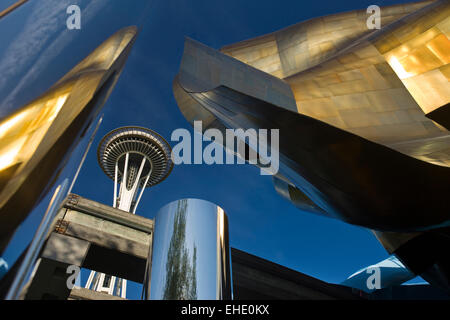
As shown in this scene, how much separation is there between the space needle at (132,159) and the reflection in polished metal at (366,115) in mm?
30033

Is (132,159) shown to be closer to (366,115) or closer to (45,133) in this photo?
(366,115)

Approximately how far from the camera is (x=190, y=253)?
1737mm

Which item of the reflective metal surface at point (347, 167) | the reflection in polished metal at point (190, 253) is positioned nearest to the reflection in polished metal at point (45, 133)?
the reflection in polished metal at point (190, 253)

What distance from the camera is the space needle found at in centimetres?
3644

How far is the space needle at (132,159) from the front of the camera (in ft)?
120

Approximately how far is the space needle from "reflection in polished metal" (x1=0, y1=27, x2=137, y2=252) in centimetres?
3509

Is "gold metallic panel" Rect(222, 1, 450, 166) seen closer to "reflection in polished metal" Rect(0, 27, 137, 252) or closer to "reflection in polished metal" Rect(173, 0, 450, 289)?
"reflection in polished metal" Rect(173, 0, 450, 289)

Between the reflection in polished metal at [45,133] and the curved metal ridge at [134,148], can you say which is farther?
the curved metal ridge at [134,148]

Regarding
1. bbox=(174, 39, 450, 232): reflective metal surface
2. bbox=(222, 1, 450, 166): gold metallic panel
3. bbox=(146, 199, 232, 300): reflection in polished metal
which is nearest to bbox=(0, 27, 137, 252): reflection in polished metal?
bbox=(146, 199, 232, 300): reflection in polished metal

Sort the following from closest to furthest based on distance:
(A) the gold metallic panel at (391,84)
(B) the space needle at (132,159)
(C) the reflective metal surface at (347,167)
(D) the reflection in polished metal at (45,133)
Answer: (D) the reflection in polished metal at (45,133) → (C) the reflective metal surface at (347,167) → (A) the gold metallic panel at (391,84) → (B) the space needle at (132,159)

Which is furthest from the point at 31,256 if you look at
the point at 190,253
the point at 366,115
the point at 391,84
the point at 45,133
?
the point at 391,84

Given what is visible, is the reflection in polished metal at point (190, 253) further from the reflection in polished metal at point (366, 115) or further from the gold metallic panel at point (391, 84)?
the gold metallic panel at point (391, 84)
